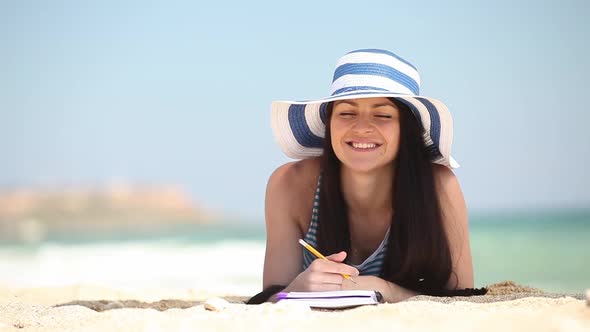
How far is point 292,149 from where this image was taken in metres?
3.94

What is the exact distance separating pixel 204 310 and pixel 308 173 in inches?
56.3

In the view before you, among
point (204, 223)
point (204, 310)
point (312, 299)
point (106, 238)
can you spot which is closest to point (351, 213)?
point (312, 299)

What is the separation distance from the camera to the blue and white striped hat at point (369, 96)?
3.33 metres

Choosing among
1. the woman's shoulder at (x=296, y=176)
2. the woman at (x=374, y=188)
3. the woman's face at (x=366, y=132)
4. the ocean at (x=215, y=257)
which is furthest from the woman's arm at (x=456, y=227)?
the ocean at (x=215, y=257)

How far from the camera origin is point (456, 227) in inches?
138

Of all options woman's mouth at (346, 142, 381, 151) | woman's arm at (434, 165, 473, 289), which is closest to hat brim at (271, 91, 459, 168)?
woman's arm at (434, 165, 473, 289)

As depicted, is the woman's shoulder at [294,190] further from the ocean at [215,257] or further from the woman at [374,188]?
the ocean at [215,257]

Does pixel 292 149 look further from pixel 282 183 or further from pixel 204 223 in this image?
pixel 204 223

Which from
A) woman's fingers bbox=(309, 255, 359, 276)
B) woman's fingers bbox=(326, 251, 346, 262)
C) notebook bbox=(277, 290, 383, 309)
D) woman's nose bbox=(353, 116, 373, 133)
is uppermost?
woman's nose bbox=(353, 116, 373, 133)

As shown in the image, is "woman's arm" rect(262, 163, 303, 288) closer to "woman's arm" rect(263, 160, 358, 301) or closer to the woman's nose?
"woman's arm" rect(263, 160, 358, 301)

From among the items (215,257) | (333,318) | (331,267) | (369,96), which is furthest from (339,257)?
(215,257)

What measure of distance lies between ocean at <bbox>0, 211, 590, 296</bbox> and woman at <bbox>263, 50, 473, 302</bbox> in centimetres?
473

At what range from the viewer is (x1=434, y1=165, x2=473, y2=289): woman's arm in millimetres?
3473

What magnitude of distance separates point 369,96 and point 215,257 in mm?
11429
